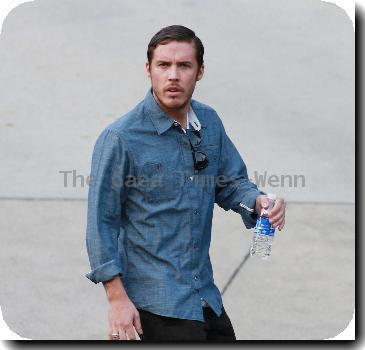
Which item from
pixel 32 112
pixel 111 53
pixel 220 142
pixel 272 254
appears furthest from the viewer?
pixel 111 53

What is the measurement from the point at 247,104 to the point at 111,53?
1.61m

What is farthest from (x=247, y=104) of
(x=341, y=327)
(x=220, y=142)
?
(x=220, y=142)

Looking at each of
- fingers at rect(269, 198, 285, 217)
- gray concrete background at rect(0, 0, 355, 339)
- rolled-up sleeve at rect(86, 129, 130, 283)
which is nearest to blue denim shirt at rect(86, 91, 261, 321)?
rolled-up sleeve at rect(86, 129, 130, 283)

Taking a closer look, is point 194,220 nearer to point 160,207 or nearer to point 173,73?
point 160,207

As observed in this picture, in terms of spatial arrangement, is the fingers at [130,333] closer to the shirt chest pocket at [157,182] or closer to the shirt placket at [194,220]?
the shirt placket at [194,220]

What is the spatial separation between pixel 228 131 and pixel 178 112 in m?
4.29

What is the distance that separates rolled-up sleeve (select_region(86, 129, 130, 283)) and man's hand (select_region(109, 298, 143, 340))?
0.12 m

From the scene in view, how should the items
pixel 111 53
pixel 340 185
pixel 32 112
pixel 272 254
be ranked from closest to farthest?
pixel 272 254, pixel 340 185, pixel 32 112, pixel 111 53

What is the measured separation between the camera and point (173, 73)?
392cm

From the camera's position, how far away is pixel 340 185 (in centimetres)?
777

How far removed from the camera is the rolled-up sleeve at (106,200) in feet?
12.5

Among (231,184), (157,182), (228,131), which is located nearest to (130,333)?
(157,182)

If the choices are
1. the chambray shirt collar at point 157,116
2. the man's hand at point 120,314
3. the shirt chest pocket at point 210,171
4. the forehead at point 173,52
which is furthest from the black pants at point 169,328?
the forehead at point 173,52

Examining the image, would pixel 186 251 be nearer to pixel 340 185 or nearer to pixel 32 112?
pixel 340 185
